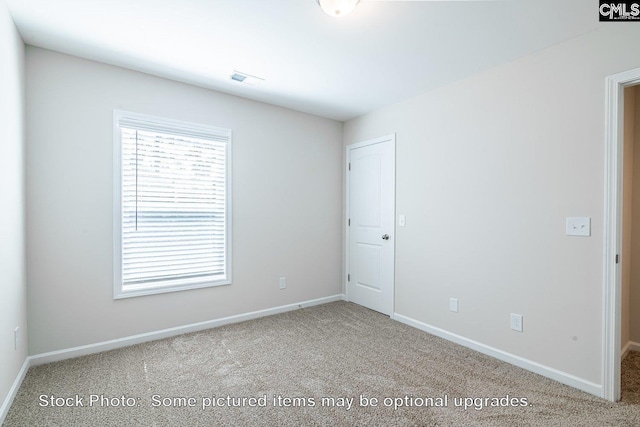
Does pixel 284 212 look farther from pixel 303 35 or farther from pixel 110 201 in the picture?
pixel 303 35

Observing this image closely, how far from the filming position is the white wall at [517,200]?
2.19 m

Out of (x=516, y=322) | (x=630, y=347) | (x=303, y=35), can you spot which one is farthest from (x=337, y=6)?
(x=630, y=347)

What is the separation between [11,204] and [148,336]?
5.20 ft

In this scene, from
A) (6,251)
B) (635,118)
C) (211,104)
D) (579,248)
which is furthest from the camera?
(211,104)

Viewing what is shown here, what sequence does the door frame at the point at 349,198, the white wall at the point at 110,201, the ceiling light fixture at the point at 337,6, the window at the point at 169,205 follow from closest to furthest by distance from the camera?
the ceiling light fixture at the point at 337,6 → the white wall at the point at 110,201 → the window at the point at 169,205 → the door frame at the point at 349,198

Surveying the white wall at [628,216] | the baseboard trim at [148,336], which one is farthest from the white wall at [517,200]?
the baseboard trim at [148,336]

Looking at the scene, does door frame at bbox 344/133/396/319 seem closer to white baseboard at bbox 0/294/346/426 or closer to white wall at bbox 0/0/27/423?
white baseboard at bbox 0/294/346/426

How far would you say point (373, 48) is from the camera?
2.46 m

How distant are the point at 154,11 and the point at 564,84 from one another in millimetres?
2948

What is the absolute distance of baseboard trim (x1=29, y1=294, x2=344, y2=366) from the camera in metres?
2.54

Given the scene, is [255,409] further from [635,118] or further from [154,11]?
[635,118]

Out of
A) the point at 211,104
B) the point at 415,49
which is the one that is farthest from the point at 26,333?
the point at 415,49

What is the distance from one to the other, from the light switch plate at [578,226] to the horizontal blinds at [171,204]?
3.13 metres

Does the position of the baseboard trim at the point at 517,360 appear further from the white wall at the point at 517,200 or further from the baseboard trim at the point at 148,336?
→ the baseboard trim at the point at 148,336
